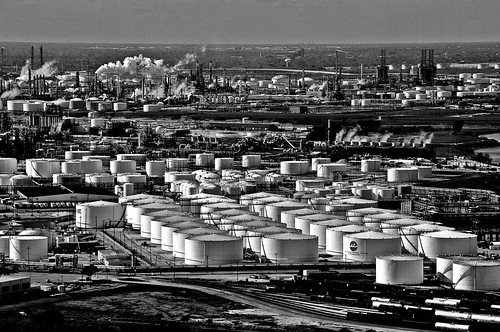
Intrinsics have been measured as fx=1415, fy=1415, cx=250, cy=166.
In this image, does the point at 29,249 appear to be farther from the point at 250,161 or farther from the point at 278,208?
the point at 250,161

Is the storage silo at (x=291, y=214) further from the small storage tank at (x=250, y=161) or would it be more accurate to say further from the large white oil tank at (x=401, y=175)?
the small storage tank at (x=250, y=161)

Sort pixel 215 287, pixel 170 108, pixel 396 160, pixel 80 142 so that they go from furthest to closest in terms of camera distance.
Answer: pixel 170 108
pixel 80 142
pixel 396 160
pixel 215 287

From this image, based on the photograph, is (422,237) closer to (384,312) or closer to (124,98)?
(384,312)

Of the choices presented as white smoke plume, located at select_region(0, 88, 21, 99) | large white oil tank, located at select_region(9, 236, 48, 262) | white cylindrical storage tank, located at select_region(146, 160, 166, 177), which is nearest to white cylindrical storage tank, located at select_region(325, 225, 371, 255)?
large white oil tank, located at select_region(9, 236, 48, 262)

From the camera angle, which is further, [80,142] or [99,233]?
[80,142]

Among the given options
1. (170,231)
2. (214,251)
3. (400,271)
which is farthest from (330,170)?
(400,271)

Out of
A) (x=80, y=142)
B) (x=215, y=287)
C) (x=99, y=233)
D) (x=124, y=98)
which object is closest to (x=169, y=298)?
(x=215, y=287)

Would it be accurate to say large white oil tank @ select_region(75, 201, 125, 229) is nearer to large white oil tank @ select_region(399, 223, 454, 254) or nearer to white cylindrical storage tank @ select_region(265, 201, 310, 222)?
→ white cylindrical storage tank @ select_region(265, 201, 310, 222)
